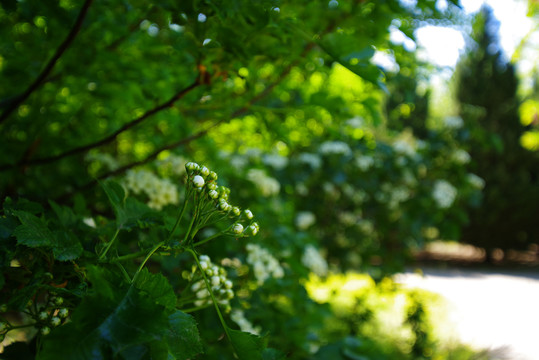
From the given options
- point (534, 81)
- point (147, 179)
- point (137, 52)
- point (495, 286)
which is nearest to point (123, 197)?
point (147, 179)

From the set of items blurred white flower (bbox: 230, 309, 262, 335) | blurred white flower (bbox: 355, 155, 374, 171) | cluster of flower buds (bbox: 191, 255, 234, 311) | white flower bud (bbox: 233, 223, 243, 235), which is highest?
white flower bud (bbox: 233, 223, 243, 235)

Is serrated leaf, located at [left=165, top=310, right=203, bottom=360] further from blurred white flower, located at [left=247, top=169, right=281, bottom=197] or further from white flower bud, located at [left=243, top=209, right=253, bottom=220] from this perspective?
blurred white flower, located at [left=247, top=169, right=281, bottom=197]

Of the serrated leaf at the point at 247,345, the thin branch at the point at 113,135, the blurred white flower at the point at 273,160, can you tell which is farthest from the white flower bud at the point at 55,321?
the blurred white flower at the point at 273,160

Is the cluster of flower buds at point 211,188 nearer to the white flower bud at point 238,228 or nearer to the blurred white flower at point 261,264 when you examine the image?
the white flower bud at point 238,228

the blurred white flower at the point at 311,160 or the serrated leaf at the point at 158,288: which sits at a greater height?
the serrated leaf at the point at 158,288

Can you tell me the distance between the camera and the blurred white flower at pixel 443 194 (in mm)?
3793

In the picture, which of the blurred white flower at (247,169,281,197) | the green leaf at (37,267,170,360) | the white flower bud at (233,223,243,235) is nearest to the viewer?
the green leaf at (37,267,170,360)

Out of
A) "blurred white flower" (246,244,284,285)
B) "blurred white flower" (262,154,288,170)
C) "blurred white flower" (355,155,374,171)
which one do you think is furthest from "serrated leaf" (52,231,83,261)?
"blurred white flower" (355,155,374,171)

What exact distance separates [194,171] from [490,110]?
12.4 meters

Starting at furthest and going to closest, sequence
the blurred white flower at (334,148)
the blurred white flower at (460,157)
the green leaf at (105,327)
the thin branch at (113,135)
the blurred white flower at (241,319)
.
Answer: the blurred white flower at (460,157), the blurred white flower at (334,148), the blurred white flower at (241,319), the thin branch at (113,135), the green leaf at (105,327)

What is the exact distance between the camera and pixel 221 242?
1184 mm

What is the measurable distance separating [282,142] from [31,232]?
1.15 meters

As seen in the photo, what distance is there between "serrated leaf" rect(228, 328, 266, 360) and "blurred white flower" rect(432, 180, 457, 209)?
11.3 ft

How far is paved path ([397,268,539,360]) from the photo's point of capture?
5117mm
